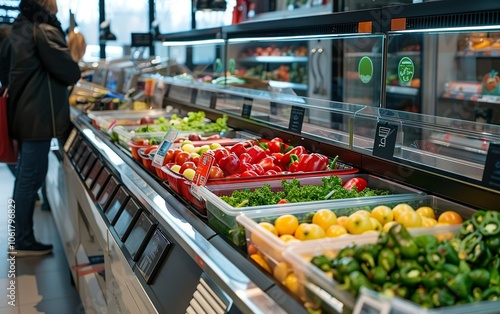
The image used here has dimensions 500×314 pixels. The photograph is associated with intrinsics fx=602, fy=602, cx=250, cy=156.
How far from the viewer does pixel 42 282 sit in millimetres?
4285

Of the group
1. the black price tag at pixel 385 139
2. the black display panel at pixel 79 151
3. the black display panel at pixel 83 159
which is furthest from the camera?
the black display panel at pixel 79 151

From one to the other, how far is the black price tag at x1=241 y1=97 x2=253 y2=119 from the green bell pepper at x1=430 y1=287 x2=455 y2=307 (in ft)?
7.88

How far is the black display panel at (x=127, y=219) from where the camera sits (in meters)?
2.33

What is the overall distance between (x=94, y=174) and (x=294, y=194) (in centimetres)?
176

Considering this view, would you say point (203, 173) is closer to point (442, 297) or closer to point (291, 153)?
point (291, 153)

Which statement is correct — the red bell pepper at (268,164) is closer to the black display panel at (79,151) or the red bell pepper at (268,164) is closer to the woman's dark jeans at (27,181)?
the black display panel at (79,151)

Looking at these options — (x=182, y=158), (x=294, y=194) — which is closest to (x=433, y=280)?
(x=294, y=194)

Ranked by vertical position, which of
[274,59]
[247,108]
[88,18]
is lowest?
[247,108]

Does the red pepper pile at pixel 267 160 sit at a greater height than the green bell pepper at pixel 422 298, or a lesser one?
greater

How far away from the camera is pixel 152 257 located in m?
2.01

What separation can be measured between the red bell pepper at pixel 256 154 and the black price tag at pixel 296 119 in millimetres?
249

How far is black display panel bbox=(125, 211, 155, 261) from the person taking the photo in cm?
212

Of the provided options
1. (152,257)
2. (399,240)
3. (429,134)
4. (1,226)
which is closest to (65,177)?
(1,226)

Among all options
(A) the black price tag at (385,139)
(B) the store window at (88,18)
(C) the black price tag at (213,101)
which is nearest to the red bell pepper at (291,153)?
(A) the black price tag at (385,139)
